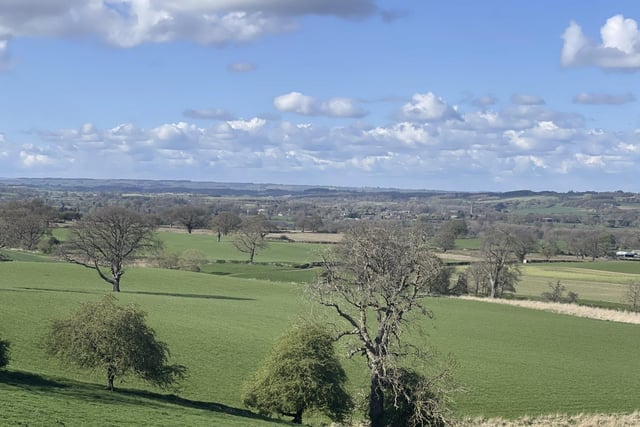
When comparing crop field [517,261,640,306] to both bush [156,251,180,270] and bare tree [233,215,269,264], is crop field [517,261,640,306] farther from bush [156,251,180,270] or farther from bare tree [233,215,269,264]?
bush [156,251,180,270]

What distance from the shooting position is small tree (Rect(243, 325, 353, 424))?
32.1 meters

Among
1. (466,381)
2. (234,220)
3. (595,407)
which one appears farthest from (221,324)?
(234,220)

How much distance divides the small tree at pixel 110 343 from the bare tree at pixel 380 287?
28.6ft

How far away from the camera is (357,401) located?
33875 millimetres

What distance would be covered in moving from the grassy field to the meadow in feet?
0.36

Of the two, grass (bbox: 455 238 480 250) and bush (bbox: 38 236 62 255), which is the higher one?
grass (bbox: 455 238 480 250)

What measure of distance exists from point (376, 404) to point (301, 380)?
3682 mm

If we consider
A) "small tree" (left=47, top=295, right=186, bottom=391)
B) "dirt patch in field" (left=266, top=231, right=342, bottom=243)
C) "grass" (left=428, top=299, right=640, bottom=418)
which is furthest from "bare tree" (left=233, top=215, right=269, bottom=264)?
"small tree" (left=47, top=295, right=186, bottom=391)

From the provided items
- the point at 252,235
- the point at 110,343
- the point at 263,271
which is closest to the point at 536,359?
the point at 110,343

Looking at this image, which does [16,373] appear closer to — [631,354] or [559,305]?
[631,354]

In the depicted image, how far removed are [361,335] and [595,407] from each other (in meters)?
16.5

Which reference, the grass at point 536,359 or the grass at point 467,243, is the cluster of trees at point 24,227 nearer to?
the grass at point 536,359

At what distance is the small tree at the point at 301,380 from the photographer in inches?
1265

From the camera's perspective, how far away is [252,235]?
124688 millimetres
